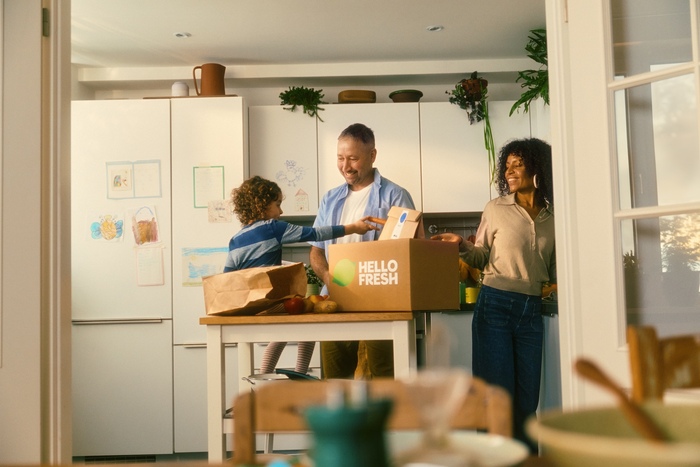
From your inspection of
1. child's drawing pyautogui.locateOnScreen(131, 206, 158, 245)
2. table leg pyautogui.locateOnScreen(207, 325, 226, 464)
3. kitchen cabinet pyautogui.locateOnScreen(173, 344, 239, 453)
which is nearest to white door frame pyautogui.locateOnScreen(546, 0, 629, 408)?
table leg pyautogui.locateOnScreen(207, 325, 226, 464)

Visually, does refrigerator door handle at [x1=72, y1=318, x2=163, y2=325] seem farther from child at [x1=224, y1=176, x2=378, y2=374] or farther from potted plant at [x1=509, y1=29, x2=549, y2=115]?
potted plant at [x1=509, y1=29, x2=549, y2=115]

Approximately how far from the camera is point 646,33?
204 cm

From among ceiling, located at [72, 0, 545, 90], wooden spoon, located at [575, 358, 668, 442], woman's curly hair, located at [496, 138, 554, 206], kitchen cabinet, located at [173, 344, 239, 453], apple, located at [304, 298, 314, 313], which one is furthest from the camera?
kitchen cabinet, located at [173, 344, 239, 453]

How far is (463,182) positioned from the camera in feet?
16.8

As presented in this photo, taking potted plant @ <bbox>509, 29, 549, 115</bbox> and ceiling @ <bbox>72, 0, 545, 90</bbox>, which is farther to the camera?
potted plant @ <bbox>509, 29, 549, 115</bbox>

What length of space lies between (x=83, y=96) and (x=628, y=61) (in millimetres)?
4230

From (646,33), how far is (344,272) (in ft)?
3.94

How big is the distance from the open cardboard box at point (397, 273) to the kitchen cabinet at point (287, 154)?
95.1 inches

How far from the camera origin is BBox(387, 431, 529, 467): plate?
72 centimetres

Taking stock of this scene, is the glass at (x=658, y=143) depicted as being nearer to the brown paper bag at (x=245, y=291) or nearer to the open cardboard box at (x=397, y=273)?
the open cardboard box at (x=397, y=273)

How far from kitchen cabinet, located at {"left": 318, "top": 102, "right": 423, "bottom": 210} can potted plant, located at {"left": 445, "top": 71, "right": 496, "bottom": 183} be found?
31cm

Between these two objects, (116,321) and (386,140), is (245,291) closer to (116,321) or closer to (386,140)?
(116,321)

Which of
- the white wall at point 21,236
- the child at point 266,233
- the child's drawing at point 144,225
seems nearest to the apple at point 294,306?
the child at point 266,233

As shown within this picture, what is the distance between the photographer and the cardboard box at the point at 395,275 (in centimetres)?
248
